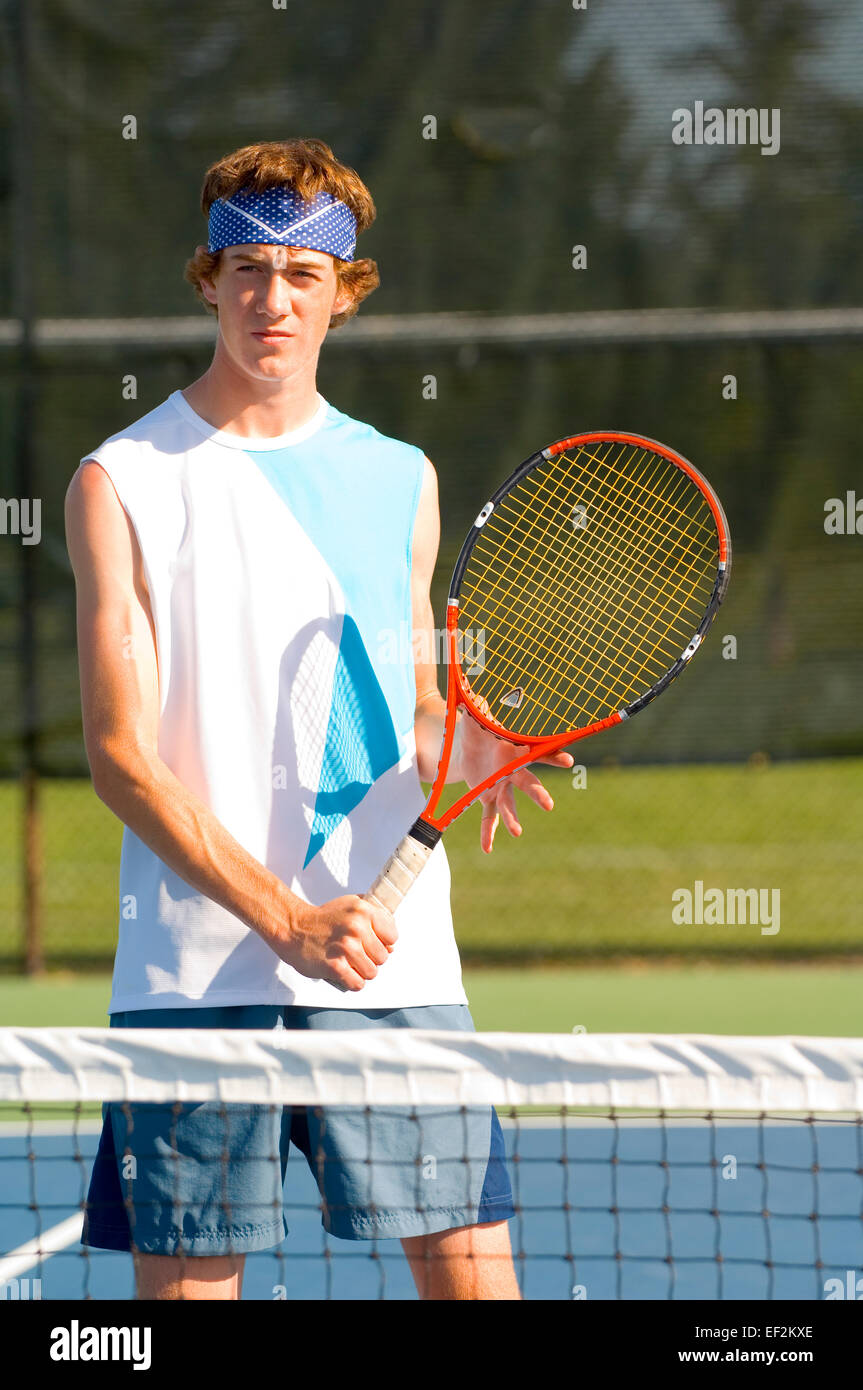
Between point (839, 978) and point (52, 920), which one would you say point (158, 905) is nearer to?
point (839, 978)

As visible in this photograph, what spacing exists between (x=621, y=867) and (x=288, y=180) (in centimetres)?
696

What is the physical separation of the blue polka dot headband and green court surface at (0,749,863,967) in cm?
366

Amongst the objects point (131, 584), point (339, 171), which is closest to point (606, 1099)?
point (131, 584)

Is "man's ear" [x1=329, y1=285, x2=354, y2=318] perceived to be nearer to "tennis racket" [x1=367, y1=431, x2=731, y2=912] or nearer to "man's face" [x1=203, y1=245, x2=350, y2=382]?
"man's face" [x1=203, y1=245, x2=350, y2=382]

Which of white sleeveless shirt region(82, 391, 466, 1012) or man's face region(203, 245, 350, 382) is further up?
man's face region(203, 245, 350, 382)

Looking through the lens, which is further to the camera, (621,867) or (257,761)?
(621,867)

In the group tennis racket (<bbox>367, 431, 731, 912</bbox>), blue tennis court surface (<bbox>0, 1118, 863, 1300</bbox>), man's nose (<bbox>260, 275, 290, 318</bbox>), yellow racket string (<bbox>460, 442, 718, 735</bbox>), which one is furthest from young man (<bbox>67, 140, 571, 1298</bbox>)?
yellow racket string (<bbox>460, 442, 718, 735</bbox>)

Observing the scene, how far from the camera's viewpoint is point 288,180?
1988 millimetres

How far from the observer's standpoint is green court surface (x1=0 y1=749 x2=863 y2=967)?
559cm

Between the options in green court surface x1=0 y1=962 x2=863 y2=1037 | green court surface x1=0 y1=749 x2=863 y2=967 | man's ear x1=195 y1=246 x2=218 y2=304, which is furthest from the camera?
green court surface x1=0 y1=749 x2=863 y2=967

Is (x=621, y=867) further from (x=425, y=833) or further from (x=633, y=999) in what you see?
(x=425, y=833)

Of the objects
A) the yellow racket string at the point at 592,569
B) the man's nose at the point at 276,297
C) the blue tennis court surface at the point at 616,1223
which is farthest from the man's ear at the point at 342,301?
the yellow racket string at the point at 592,569

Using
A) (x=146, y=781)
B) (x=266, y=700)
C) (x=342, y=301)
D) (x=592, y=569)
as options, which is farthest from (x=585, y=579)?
(x=146, y=781)

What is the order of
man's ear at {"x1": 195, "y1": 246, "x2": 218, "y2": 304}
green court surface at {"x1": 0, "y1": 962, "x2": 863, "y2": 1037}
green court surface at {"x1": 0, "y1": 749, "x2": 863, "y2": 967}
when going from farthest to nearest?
green court surface at {"x1": 0, "y1": 749, "x2": 863, "y2": 967}, green court surface at {"x1": 0, "y1": 962, "x2": 863, "y2": 1037}, man's ear at {"x1": 195, "y1": 246, "x2": 218, "y2": 304}
